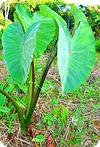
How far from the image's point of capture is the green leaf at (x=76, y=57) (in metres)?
1.47

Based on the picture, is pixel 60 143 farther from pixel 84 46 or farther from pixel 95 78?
pixel 95 78

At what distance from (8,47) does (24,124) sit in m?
0.41

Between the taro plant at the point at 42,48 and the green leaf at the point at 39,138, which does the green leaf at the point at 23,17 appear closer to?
the taro plant at the point at 42,48

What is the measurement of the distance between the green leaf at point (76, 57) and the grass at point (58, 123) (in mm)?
371

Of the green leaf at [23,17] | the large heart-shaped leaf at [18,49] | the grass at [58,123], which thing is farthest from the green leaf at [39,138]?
the green leaf at [23,17]

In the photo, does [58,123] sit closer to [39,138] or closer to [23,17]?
[39,138]

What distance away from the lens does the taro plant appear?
1.52 meters

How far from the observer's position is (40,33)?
1.84m

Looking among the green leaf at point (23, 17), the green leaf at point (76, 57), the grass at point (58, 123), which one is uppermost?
the green leaf at point (23, 17)

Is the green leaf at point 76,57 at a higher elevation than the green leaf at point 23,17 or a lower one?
lower

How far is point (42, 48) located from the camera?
6.25 ft

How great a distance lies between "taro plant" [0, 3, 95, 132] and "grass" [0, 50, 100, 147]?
56mm

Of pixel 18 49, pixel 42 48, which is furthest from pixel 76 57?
pixel 42 48

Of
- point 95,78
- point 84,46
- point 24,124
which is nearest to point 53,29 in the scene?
point 84,46
